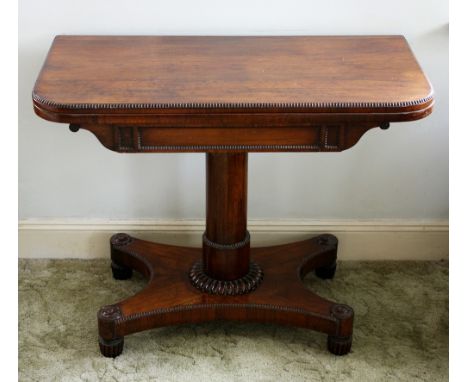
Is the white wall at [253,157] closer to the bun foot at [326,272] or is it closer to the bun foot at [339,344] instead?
the bun foot at [326,272]

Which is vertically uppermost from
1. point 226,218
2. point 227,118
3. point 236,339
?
point 227,118

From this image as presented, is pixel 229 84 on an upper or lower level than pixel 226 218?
upper

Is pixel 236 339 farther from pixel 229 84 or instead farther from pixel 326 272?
pixel 229 84

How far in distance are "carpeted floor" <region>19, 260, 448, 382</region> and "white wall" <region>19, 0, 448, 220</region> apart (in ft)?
0.73

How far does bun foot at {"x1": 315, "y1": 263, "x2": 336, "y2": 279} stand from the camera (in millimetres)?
2768

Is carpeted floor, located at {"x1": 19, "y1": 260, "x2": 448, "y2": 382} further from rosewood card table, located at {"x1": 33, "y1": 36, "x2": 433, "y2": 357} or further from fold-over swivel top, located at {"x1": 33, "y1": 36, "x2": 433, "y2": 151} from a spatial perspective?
fold-over swivel top, located at {"x1": 33, "y1": 36, "x2": 433, "y2": 151}

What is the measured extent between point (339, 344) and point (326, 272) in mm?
400

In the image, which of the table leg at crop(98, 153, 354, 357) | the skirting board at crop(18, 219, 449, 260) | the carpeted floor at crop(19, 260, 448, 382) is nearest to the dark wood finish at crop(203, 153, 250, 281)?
the table leg at crop(98, 153, 354, 357)

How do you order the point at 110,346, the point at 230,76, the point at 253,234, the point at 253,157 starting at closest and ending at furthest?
the point at 230,76 → the point at 110,346 → the point at 253,157 → the point at 253,234

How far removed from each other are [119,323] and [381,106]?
970 mm

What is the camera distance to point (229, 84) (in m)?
2.05

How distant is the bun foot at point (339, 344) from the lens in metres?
2.41

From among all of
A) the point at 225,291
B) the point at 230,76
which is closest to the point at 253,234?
the point at 225,291
